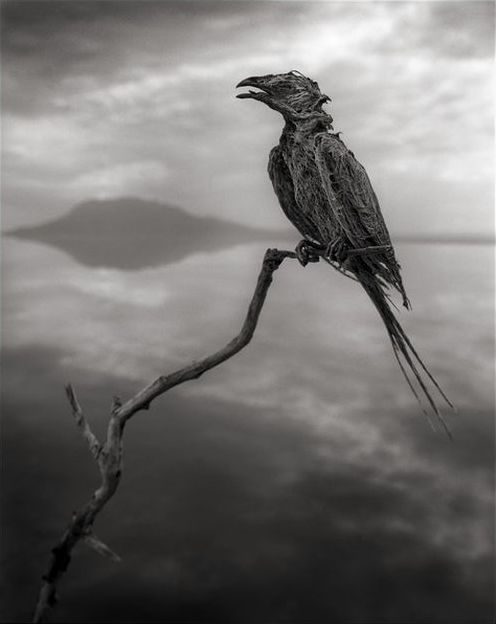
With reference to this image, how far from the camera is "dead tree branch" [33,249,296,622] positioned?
15.7 feet

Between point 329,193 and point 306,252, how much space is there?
1.66ft

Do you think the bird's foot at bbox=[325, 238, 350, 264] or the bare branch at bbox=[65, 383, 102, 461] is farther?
→ the bare branch at bbox=[65, 383, 102, 461]

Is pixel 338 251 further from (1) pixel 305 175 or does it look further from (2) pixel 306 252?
(1) pixel 305 175

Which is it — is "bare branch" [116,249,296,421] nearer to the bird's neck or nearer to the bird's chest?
the bird's chest

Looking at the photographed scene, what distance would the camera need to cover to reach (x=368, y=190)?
4.70 m

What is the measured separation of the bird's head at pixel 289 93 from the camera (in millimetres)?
4684

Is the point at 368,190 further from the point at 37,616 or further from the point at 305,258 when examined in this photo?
the point at 37,616

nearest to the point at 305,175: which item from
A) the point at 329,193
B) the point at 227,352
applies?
the point at 329,193

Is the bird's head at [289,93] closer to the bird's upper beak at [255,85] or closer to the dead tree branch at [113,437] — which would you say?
the bird's upper beak at [255,85]

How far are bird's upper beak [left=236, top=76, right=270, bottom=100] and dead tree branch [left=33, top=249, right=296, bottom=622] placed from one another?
4.09 ft

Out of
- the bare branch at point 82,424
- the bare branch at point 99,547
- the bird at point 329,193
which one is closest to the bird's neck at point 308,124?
the bird at point 329,193

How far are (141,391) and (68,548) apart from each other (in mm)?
1621

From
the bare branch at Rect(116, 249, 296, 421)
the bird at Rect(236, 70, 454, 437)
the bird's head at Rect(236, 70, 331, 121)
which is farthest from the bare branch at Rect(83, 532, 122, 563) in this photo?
the bird's head at Rect(236, 70, 331, 121)

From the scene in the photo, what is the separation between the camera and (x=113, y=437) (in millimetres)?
5168
